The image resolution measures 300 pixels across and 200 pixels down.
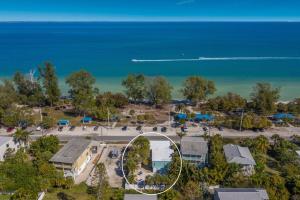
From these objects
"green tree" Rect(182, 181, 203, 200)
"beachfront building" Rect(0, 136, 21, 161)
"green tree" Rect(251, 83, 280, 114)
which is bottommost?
"green tree" Rect(182, 181, 203, 200)

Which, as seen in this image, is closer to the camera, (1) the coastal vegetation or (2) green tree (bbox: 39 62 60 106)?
(1) the coastal vegetation

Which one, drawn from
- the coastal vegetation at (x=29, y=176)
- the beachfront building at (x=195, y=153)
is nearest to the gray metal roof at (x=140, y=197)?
the coastal vegetation at (x=29, y=176)

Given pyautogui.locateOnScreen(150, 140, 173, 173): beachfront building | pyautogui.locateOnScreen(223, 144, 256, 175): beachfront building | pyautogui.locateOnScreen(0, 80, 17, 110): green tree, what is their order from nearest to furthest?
pyautogui.locateOnScreen(223, 144, 256, 175): beachfront building → pyautogui.locateOnScreen(150, 140, 173, 173): beachfront building → pyautogui.locateOnScreen(0, 80, 17, 110): green tree

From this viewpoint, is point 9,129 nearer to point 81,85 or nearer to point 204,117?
point 81,85

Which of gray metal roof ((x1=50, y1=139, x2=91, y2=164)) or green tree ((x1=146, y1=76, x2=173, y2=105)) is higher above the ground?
green tree ((x1=146, y1=76, x2=173, y2=105))

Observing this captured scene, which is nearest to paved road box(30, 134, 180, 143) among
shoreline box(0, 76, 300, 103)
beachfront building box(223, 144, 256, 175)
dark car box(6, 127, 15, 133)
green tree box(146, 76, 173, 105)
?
dark car box(6, 127, 15, 133)

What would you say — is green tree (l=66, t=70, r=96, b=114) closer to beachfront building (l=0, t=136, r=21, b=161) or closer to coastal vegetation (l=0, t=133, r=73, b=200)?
beachfront building (l=0, t=136, r=21, b=161)

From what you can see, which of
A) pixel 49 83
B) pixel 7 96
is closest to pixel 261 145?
pixel 49 83
